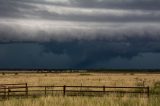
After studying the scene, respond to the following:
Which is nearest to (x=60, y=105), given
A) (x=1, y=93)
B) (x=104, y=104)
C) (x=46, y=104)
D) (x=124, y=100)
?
(x=46, y=104)

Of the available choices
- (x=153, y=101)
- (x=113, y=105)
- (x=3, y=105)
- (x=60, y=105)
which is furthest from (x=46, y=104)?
(x=153, y=101)

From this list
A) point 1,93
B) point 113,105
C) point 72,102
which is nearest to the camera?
point 113,105

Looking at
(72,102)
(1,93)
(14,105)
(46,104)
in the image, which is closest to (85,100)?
(72,102)

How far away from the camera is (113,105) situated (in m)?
22.1

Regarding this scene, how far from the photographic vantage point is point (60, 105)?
22.8m

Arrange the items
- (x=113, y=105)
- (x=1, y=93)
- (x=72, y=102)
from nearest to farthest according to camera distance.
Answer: (x=113, y=105)
(x=72, y=102)
(x=1, y=93)

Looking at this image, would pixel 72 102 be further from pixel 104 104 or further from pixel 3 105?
pixel 3 105

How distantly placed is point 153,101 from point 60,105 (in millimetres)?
5201

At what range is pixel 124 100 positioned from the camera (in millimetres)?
24531

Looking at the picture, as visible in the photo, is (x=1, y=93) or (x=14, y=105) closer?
(x=14, y=105)

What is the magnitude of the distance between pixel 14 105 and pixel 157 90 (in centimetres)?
1920

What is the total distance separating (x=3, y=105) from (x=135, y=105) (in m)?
7.09

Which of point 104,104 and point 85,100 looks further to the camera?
point 85,100

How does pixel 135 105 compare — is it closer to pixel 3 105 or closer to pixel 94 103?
pixel 94 103
